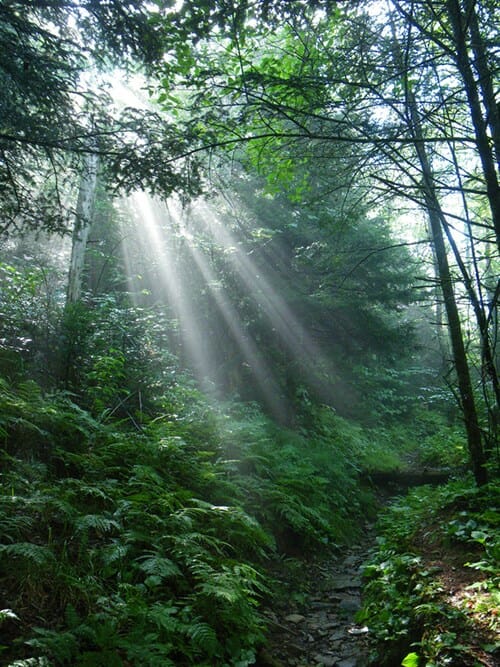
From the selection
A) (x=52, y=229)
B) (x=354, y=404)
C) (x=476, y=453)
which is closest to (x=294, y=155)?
(x=52, y=229)

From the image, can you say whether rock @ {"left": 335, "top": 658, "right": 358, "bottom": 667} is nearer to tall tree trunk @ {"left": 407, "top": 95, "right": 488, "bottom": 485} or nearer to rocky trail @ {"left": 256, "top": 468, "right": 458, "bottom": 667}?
rocky trail @ {"left": 256, "top": 468, "right": 458, "bottom": 667}

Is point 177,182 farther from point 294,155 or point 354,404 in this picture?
point 354,404

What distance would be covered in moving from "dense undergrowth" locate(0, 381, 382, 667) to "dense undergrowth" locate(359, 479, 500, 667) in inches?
49.2

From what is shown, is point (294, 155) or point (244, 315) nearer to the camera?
point (294, 155)

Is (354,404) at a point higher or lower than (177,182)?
lower

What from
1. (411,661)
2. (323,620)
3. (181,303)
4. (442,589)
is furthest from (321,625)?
(181,303)

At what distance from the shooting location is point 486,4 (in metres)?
4.71

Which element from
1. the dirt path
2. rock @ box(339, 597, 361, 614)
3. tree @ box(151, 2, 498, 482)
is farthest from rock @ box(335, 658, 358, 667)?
tree @ box(151, 2, 498, 482)

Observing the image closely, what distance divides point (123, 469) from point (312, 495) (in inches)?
161

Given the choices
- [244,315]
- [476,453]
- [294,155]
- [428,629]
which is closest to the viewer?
[428,629]

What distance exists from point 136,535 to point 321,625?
2.38 m

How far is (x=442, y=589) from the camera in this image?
429cm

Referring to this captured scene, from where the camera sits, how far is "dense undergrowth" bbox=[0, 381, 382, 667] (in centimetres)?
308

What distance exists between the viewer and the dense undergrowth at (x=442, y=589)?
3404 millimetres
